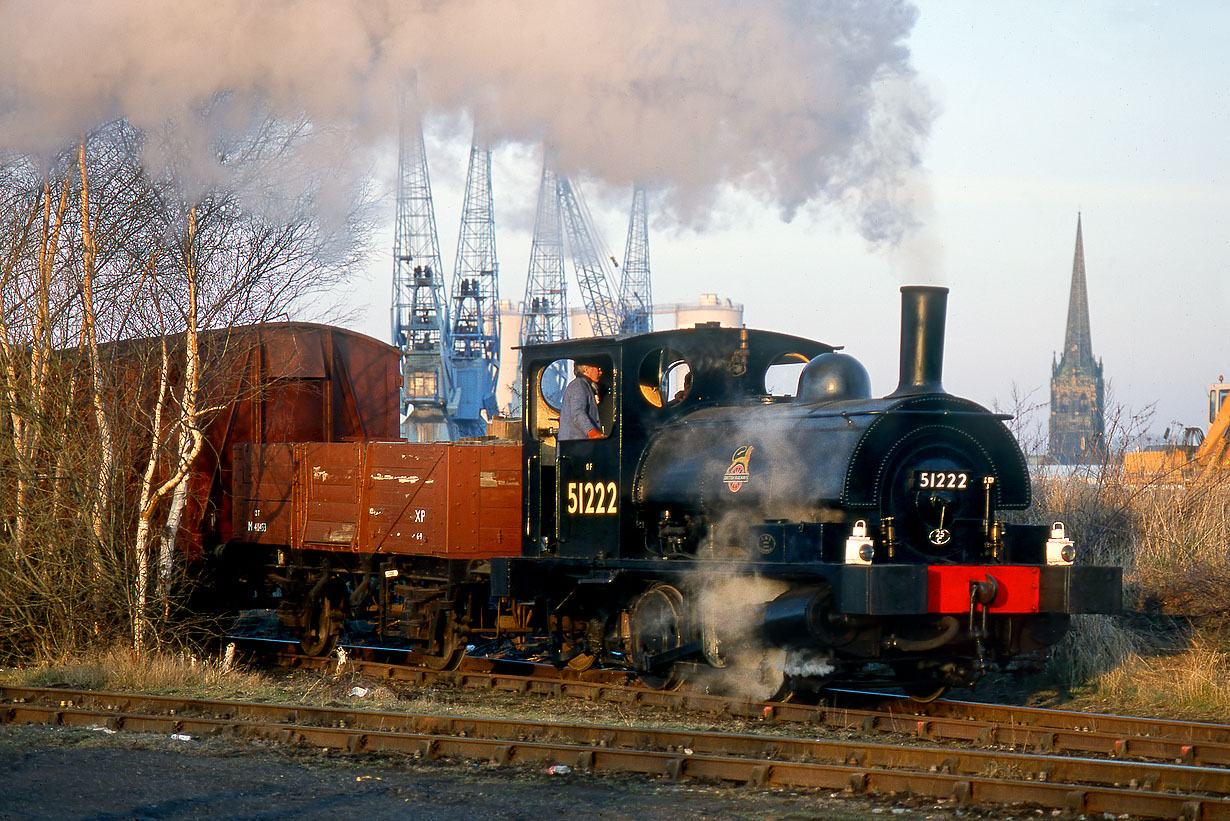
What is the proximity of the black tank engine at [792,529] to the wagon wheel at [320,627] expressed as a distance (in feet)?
10.8

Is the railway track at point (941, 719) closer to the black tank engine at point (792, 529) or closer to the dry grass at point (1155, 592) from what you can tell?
the black tank engine at point (792, 529)

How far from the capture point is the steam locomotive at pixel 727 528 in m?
8.10

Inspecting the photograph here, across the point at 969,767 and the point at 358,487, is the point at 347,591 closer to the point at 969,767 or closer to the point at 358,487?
the point at 358,487

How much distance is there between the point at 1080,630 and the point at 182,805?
7516 mm

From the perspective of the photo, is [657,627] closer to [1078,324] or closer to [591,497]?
[591,497]

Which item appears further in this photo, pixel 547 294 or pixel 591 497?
pixel 547 294

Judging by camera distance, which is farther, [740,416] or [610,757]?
[740,416]

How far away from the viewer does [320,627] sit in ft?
42.1

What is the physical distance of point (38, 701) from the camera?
363 inches

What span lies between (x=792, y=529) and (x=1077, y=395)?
77165 millimetres

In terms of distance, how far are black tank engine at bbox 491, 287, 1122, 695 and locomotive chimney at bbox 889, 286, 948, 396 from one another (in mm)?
15

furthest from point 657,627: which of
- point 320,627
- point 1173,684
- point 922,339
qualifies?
point 320,627

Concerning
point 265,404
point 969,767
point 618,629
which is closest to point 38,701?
point 618,629

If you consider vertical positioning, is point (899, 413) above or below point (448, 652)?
above
